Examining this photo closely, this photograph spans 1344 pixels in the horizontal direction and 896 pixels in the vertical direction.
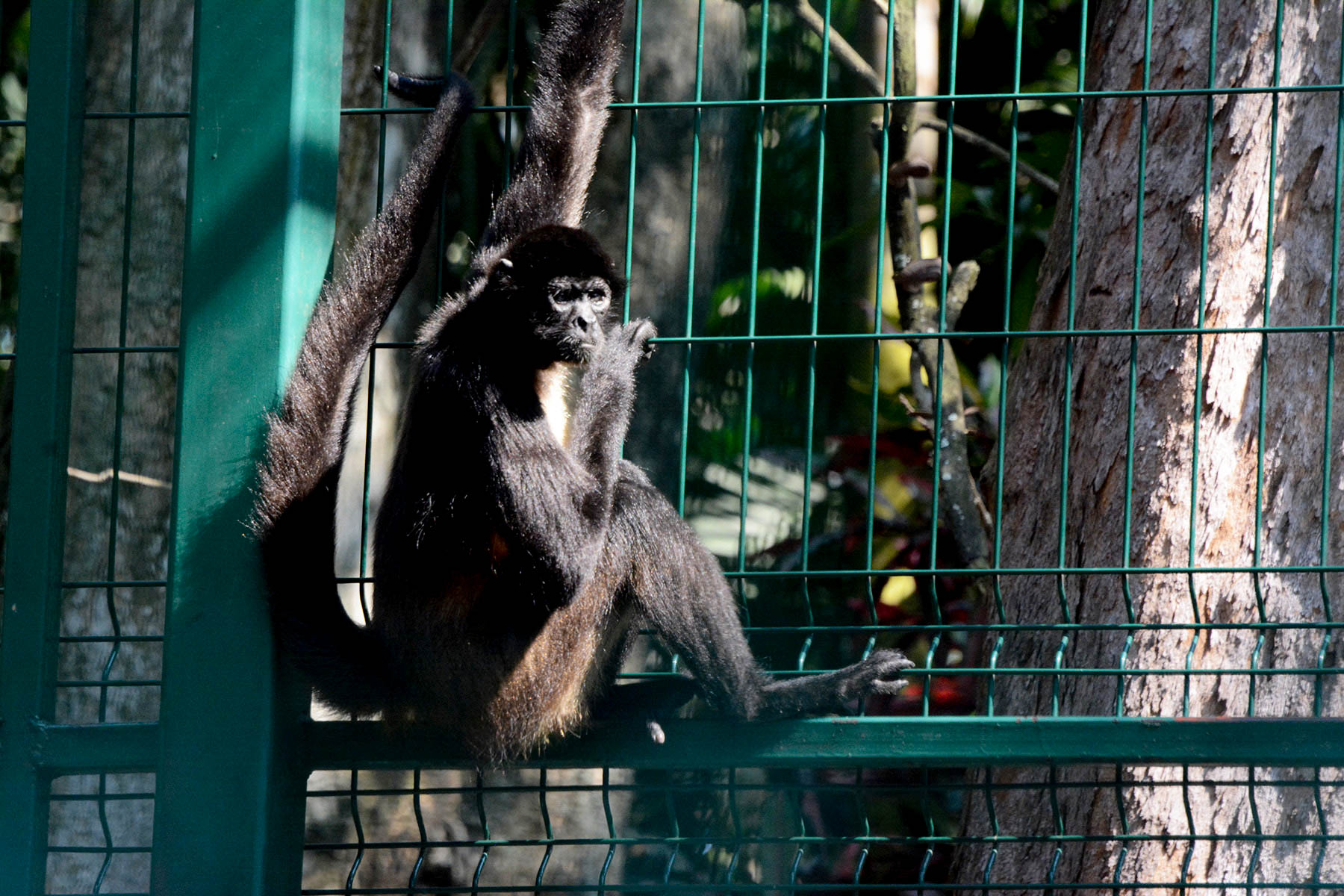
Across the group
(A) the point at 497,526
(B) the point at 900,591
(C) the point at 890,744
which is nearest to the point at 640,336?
(A) the point at 497,526

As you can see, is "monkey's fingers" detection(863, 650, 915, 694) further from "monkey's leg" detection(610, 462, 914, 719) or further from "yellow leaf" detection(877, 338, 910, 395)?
"yellow leaf" detection(877, 338, 910, 395)

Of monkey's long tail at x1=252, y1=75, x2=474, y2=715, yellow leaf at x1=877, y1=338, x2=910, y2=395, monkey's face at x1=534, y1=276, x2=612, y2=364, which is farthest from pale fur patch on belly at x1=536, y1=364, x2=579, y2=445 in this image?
yellow leaf at x1=877, y1=338, x2=910, y2=395

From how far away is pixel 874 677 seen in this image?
4.24m

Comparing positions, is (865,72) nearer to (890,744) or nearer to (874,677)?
(874,677)

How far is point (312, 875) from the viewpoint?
7.72m

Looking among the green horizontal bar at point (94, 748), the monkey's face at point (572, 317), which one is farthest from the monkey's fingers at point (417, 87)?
the green horizontal bar at point (94, 748)

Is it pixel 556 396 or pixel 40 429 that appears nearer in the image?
pixel 40 429

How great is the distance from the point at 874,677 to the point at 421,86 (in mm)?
2539

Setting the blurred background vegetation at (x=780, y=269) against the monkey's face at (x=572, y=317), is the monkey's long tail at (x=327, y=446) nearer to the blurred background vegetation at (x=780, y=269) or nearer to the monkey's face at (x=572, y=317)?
the monkey's face at (x=572, y=317)

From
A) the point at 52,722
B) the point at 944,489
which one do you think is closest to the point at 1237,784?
the point at 944,489

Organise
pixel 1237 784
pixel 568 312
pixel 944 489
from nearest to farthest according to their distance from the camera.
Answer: pixel 1237 784
pixel 568 312
pixel 944 489

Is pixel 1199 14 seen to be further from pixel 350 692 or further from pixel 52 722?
pixel 52 722

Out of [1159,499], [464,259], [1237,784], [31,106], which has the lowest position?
[1237,784]

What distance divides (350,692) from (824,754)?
1.53 meters
